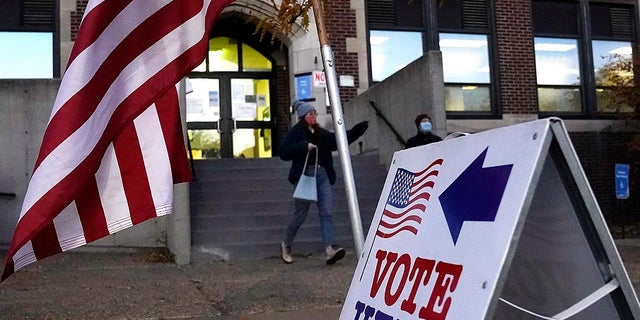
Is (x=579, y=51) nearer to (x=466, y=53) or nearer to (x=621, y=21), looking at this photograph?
(x=621, y=21)

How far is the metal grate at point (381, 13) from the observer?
1322 cm

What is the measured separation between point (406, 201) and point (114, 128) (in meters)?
1.49

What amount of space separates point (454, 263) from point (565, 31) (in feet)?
44.1

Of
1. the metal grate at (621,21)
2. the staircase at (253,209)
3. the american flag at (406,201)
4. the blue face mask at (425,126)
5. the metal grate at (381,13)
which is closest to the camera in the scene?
the american flag at (406,201)

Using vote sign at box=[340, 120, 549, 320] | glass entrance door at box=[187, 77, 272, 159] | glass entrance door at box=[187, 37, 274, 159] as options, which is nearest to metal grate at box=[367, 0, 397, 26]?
glass entrance door at box=[187, 37, 274, 159]

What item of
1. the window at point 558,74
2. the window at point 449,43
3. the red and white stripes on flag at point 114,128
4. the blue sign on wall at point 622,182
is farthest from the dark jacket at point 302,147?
the window at point 558,74

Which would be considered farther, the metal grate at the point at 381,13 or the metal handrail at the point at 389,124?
the metal grate at the point at 381,13

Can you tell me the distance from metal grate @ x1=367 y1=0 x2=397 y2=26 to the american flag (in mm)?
10487

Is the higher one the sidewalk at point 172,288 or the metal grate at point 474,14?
the metal grate at point 474,14

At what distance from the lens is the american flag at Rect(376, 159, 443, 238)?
9.09 feet

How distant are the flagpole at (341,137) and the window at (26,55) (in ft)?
31.6

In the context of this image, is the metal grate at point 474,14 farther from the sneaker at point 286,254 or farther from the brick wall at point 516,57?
the sneaker at point 286,254

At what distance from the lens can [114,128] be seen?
3.20m

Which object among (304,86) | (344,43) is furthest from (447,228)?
(344,43)
